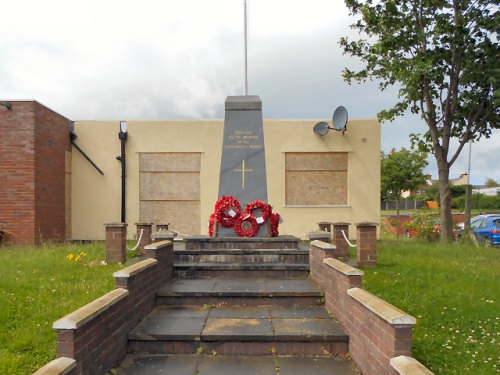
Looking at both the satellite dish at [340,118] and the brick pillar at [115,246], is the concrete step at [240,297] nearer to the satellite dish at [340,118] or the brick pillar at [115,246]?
the brick pillar at [115,246]

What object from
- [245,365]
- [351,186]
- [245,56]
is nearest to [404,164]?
[351,186]

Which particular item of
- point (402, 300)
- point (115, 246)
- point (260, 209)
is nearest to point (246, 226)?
point (260, 209)

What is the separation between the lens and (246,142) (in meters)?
Answer: 10.3

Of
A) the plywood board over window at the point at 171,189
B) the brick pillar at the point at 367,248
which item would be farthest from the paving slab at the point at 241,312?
the plywood board over window at the point at 171,189

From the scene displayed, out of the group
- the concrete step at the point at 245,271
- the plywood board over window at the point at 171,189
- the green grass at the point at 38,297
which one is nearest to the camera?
the green grass at the point at 38,297

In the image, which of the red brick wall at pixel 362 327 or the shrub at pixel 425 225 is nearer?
the red brick wall at pixel 362 327

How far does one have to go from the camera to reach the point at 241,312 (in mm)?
5594

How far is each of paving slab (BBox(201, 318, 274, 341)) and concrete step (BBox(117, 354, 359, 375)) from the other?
0.66 ft

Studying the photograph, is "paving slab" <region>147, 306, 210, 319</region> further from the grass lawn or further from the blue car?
the blue car

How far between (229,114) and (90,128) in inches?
288

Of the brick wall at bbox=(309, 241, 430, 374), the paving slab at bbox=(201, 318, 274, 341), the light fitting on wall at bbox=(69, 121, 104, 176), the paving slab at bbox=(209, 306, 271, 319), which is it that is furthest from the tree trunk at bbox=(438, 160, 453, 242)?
the light fitting on wall at bbox=(69, 121, 104, 176)

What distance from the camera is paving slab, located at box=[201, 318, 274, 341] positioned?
183 inches

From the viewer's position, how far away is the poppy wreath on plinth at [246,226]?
31.1 ft

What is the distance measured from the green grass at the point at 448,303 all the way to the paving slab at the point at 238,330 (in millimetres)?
1715
